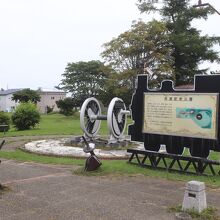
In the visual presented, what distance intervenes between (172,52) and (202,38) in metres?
3.55

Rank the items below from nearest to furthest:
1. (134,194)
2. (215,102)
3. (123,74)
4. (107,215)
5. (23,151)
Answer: (107,215), (134,194), (215,102), (23,151), (123,74)

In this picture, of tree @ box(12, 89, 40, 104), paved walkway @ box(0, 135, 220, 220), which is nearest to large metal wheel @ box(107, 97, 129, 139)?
paved walkway @ box(0, 135, 220, 220)

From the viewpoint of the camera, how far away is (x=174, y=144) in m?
12.5

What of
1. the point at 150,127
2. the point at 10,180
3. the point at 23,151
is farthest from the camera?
the point at 23,151

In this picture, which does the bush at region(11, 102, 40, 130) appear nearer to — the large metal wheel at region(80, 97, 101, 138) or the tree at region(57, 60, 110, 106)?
the large metal wheel at region(80, 97, 101, 138)

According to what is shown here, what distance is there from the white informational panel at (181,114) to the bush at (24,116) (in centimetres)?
1692

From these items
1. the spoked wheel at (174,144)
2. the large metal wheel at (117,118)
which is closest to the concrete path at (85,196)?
the spoked wheel at (174,144)

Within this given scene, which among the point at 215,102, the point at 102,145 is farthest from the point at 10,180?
the point at 102,145

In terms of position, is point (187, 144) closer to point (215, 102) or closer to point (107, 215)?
point (215, 102)

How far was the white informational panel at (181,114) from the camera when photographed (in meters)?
11.7

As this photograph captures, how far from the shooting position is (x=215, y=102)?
11586 mm

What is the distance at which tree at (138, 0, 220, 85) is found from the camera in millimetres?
40812

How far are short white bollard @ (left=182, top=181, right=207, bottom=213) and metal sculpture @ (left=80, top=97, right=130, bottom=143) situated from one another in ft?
31.3

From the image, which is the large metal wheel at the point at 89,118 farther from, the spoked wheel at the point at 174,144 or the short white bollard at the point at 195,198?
the short white bollard at the point at 195,198
